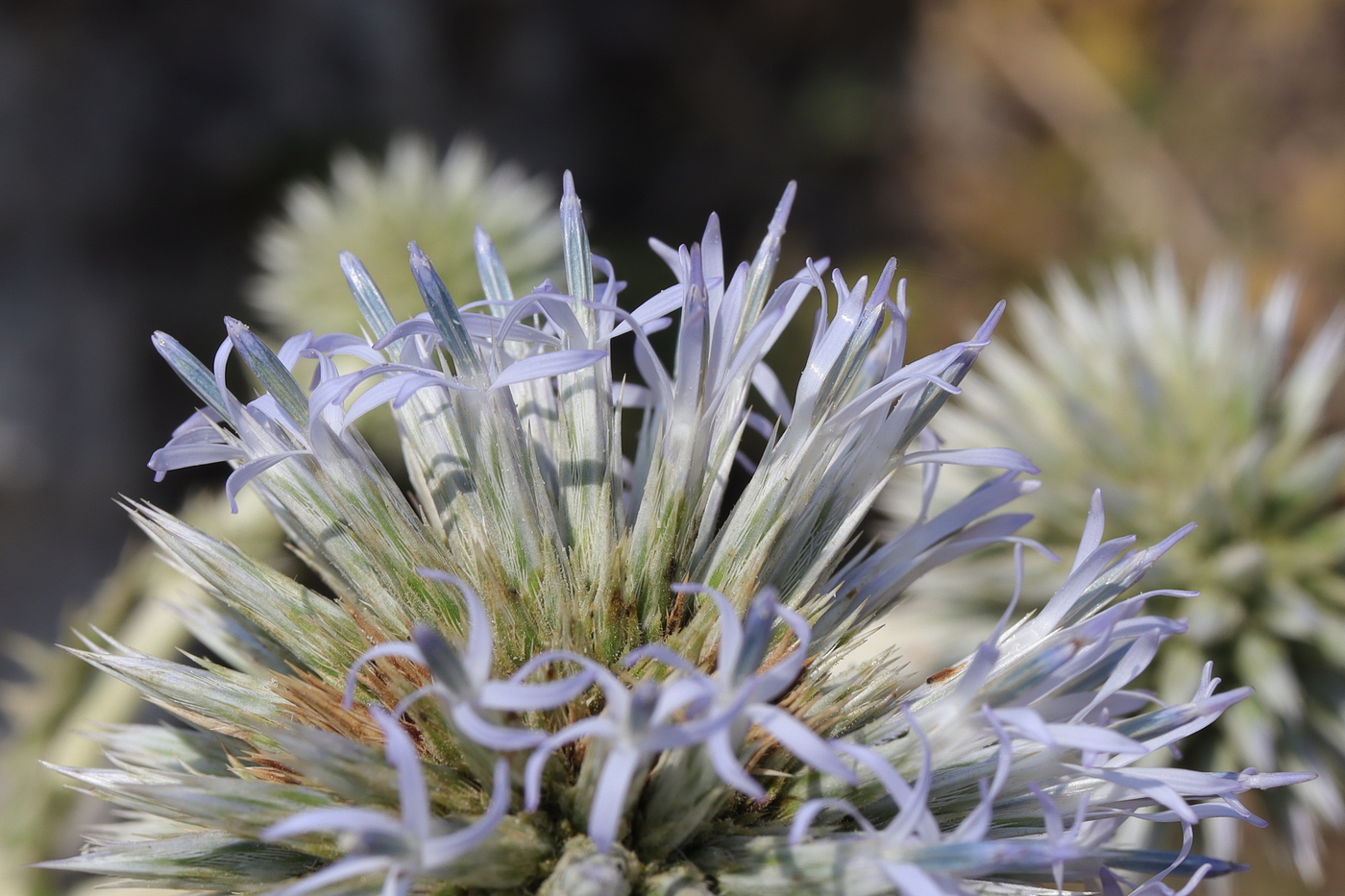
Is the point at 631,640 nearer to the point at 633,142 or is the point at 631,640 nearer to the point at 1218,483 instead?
the point at 1218,483

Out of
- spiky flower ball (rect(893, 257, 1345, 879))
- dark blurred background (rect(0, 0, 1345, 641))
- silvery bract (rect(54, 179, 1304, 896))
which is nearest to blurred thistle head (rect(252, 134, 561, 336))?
dark blurred background (rect(0, 0, 1345, 641))

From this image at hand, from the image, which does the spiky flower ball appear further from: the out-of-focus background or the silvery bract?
the out-of-focus background

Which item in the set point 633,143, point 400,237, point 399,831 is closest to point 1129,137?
point 633,143

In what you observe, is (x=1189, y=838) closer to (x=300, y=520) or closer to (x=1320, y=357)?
(x=300, y=520)

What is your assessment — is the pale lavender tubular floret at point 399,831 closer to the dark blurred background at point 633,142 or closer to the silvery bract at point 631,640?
the silvery bract at point 631,640

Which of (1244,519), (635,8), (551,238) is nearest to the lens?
(1244,519)

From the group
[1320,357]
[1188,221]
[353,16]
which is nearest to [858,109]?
[1188,221]
